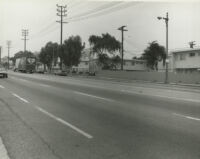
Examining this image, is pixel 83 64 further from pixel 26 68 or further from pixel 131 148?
pixel 131 148

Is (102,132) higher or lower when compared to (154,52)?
lower

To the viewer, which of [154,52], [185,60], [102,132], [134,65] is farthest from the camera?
[134,65]

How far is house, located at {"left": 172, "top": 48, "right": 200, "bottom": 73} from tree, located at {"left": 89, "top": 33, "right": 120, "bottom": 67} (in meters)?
17.4

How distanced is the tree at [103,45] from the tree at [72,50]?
771cm

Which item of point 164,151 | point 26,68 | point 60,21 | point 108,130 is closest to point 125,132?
point 108,130

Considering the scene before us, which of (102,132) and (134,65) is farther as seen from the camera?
(134,65)

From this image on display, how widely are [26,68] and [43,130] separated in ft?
230

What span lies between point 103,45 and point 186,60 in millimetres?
21650

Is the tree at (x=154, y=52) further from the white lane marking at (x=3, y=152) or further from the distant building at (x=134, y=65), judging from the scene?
the white lane marking at (x=3, y=152)

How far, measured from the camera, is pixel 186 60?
59188mm

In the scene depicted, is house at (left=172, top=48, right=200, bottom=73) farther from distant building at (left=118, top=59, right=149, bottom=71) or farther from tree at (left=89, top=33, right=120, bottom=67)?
distant building at (left=118, top=59, right=149, bottom=71)

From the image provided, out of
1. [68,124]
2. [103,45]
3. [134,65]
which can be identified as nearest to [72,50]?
[103,45]

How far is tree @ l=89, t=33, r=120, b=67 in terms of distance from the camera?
7525cm

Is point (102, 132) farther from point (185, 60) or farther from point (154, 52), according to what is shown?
point (154, 52)
